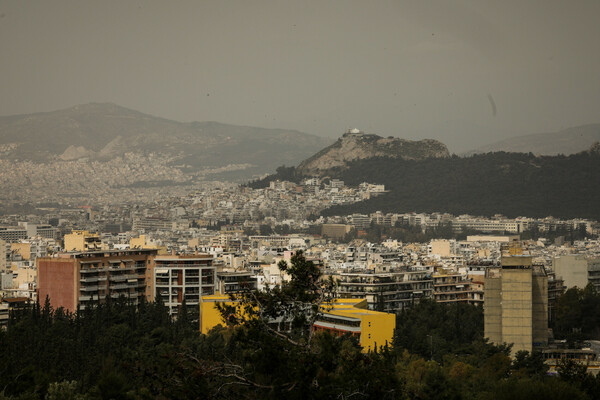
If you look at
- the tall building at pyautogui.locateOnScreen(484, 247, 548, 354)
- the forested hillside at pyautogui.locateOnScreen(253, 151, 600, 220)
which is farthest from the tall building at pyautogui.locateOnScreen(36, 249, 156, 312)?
the forested hillside at pyautogui.locateOnScreen(253, 151, 600, 220)

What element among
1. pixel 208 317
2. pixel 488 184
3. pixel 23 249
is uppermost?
pixel 488 184

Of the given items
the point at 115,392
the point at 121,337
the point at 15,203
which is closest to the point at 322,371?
the point at 115,392

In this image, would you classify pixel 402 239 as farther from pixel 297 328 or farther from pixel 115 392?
pixel 297 328

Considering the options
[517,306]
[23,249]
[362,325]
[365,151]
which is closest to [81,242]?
[362,325]

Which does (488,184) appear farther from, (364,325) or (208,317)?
(364,325)

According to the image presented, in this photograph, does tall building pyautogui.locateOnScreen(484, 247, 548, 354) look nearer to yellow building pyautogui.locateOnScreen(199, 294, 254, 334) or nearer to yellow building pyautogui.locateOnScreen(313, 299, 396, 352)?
yellow building pyautogui.locateOnScreen(313, 299, 396, 352)
